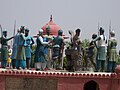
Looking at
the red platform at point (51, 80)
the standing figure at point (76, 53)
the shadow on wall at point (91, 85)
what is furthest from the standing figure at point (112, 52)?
the red platform at point (51, 80)

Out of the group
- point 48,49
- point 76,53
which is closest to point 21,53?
point 48,49

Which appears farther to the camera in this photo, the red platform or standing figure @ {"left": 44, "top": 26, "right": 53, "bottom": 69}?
standing figure @ {"left": 44, "top": 26, "right": 53, "bottom": 69}

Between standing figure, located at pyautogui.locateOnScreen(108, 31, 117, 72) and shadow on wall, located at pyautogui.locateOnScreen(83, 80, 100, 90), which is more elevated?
standing figure, located at pyautogui.locateOnScreen(108, 31, 117, 72)

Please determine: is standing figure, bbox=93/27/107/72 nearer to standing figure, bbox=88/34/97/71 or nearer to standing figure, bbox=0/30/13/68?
standing figure, bbox=88/34/97/71

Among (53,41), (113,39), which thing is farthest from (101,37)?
(53,41)

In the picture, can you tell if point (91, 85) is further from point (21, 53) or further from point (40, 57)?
A: point (21, 53)

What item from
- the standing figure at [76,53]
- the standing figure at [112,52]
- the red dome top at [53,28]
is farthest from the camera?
the red dome top at [53,28]

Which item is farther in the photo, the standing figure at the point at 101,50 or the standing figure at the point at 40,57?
→ the standing figure at the point at 101,50

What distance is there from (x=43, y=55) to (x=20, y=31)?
122 centimetres

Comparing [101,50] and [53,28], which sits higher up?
[53,28]

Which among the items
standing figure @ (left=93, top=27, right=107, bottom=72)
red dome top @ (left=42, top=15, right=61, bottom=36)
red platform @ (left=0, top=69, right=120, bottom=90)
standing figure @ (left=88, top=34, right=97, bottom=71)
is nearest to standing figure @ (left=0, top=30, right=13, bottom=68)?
red platform @ (left=0, top=69, right=120, bottom=90)

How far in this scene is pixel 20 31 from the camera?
13.5 metres

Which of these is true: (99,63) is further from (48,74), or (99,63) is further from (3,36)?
(3,36)

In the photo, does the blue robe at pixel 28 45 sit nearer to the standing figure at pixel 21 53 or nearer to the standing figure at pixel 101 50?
the standing figure at pixel 21 53
